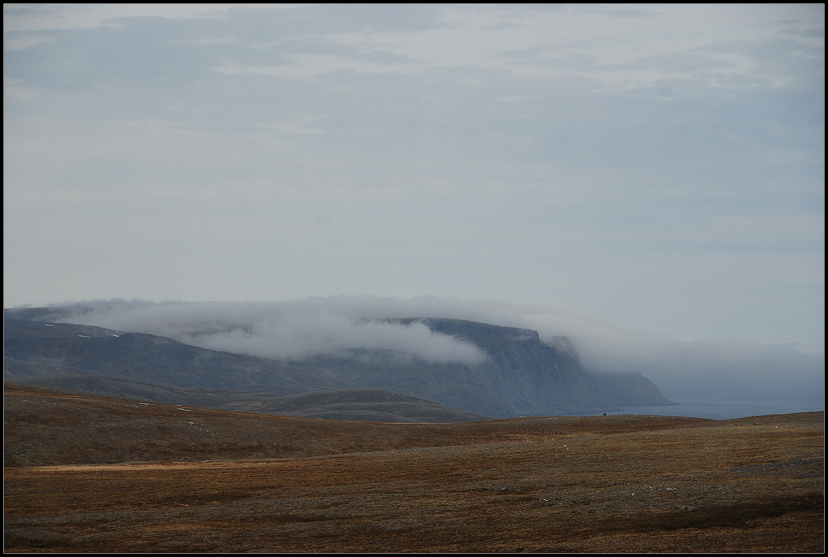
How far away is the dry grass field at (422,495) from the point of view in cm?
2677

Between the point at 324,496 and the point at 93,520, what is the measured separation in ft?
33.1

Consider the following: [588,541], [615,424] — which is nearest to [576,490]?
[588,541]

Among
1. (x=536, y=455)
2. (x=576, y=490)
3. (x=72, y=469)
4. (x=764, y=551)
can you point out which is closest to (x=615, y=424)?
(x=536, y=455)

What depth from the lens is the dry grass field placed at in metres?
26.8

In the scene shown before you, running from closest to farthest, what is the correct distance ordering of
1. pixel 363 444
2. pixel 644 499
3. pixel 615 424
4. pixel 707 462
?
1. pixel 644 499
2. pixel 707 462
3. pixel 363 444
4. pixel 615 424

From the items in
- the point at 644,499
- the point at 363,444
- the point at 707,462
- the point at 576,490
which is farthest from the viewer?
the point at 363,444

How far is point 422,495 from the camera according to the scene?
35438 millimetres

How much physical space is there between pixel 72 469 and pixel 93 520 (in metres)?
19.6

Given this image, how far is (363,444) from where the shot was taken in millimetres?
70250

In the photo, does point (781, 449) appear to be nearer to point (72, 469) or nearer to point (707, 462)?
point (707, 462)

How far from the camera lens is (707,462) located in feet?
131

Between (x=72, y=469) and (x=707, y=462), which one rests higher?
→ (x=707, y=462)

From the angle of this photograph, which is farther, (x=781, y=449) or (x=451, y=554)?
(x=781, y=449)

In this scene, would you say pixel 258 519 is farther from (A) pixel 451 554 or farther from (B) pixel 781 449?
(B) pixel 781 449
